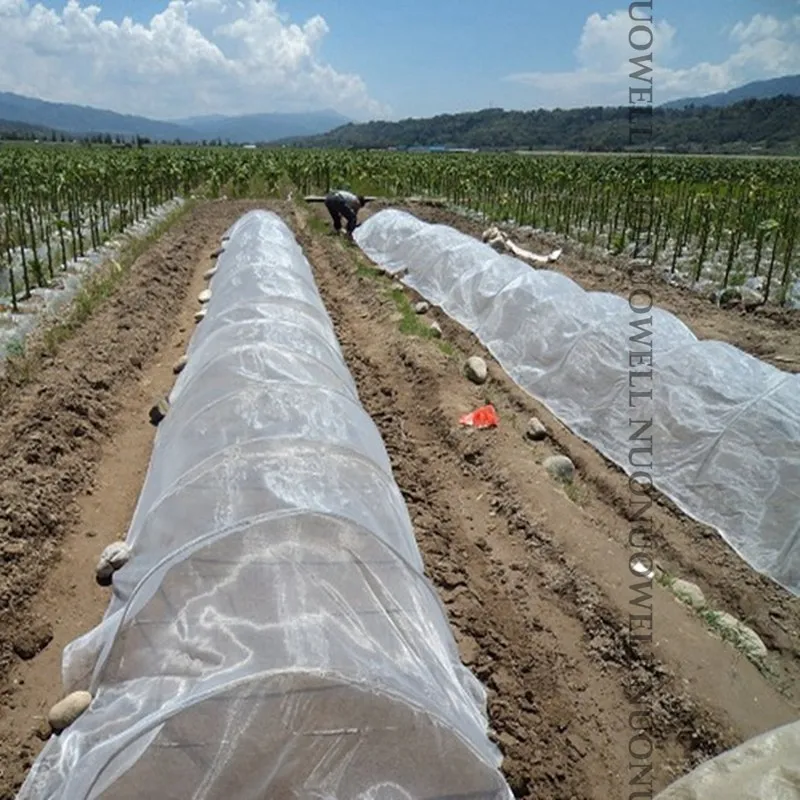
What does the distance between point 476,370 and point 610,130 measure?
131m

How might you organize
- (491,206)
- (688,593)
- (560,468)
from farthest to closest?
(491,206), (560,468), (688,593)

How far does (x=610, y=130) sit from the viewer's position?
123 m

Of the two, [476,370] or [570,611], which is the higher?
[476,370]

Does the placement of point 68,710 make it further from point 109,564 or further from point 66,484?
point 66,484

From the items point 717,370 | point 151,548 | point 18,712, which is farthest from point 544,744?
point 717,370

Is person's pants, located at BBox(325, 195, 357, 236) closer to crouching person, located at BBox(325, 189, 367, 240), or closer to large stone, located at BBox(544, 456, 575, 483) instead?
crouching person, located at BBox(325, 189, 367, 240)

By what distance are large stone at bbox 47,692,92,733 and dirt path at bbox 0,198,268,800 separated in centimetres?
20

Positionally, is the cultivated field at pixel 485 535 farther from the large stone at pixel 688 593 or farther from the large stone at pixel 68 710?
the large stone at pixel 68 710

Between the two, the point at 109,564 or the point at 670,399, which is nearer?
the point at 109,564

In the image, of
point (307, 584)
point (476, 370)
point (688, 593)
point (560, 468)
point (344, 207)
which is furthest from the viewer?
point (344, 207)

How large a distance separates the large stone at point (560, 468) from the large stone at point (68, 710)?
4.31m

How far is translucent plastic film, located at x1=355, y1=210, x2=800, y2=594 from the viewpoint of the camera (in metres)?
5.43

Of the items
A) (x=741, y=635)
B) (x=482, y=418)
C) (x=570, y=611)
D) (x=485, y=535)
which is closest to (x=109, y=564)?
(x=485, y=535)

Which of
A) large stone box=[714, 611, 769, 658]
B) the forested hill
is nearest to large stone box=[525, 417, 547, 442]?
large stone box=[714, 611, 769, 658]
